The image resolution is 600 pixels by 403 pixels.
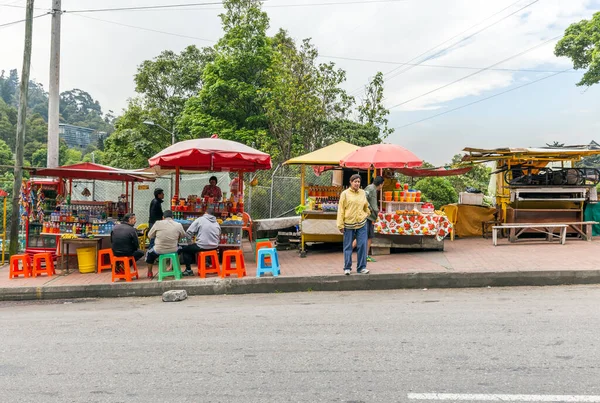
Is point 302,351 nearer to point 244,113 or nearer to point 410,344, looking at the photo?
point 410,344

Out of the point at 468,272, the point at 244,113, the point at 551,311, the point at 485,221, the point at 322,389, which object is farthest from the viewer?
the point at 244,113

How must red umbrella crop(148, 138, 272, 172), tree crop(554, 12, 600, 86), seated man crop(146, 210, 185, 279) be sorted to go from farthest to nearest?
tree crop(554, 12, 600, 86), red umbrella crop(148, 138, 272, 172), seated man crop(146, 210, 185, 279)

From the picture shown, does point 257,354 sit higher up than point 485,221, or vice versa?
point 485,221

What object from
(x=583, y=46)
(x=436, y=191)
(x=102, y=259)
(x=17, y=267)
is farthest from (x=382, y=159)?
(x=583, y=46)

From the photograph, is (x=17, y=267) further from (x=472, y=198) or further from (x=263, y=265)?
(x=472, y=198)

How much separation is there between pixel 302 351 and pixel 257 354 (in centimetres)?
43

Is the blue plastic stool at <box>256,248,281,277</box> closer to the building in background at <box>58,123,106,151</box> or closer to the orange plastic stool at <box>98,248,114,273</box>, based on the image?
the orange plastic stool at <box>98,248,114,273</box>

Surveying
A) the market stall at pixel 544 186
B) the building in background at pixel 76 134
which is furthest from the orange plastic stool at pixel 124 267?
the building in background at pixel 76 134

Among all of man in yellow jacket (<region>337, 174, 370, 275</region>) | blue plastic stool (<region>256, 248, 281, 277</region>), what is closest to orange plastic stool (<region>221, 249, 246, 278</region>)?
blue plastic stool (<region>256, 248, 281, 277</region>)

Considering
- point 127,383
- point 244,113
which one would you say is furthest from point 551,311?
point 244,113

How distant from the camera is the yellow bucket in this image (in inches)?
385

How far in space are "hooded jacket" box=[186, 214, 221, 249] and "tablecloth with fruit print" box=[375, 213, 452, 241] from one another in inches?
142

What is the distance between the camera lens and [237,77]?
3022cm

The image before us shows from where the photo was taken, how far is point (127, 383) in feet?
12.7
